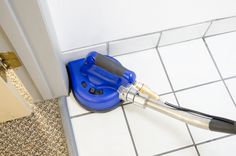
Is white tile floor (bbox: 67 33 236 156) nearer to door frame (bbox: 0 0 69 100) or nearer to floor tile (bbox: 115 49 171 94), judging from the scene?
floor tile (bbox: 115 49 171 94)

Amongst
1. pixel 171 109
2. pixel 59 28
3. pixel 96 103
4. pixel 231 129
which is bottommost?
pixel 231 129

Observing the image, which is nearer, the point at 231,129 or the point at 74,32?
the point at 231,129

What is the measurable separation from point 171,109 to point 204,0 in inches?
14.9

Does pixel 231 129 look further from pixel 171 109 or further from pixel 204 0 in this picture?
pixel 204 0

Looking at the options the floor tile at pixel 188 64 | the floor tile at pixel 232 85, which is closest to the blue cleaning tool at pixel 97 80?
the floor tile at pixel 188 64

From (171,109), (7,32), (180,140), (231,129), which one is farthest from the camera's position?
(180,140)

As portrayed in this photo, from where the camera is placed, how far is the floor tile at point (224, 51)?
1192 mm

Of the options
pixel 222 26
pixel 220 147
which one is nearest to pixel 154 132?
pixel 220 147

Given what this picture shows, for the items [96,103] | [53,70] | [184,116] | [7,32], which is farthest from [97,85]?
[7,32]

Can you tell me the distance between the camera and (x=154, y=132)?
1068mm

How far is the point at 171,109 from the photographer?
37.0 inches

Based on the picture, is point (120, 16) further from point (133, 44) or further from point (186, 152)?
point (186, 152)

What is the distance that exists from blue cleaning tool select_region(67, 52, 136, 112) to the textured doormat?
12cm

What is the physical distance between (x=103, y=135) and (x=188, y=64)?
0.42m
